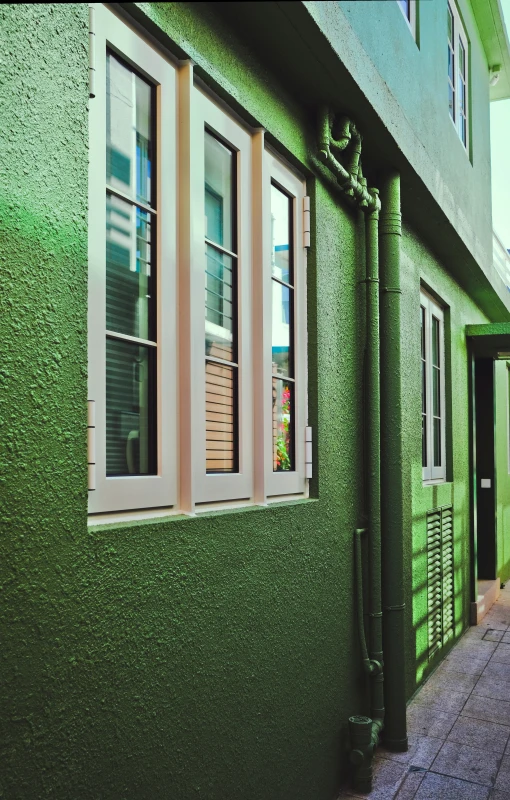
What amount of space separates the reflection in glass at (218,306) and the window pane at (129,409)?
17.7 inches

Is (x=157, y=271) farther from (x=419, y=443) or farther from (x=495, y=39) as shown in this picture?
(x=495, y=39)

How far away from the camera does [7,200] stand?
69.7 inches

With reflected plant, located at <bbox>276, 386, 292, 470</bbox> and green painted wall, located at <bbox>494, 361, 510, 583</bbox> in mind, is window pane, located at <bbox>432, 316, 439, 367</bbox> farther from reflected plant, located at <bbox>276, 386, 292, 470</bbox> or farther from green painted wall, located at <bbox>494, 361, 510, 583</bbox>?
reflected plant, located at <bbox>276, 386, 292, 470</bbox>

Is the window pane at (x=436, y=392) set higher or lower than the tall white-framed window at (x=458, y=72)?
lower

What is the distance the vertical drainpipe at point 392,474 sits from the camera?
4453 mm

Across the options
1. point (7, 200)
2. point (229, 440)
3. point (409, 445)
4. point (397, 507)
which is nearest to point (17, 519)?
point (7, 200)

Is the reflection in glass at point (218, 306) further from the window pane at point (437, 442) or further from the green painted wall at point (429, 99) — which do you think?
the window pane at point (437, 442)

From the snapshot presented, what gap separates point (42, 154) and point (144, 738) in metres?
1.69

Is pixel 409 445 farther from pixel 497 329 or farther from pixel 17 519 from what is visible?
pixel 17 519

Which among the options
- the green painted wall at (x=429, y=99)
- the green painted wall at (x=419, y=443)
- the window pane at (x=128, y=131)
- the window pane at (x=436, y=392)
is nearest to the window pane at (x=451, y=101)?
the green painted wall at (x=429, y=99)

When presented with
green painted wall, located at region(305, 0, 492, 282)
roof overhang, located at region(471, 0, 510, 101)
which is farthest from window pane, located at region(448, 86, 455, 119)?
roof overhang, located at region(471, 0, 510, 101)

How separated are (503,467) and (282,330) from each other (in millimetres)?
9014

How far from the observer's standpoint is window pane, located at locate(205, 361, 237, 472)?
2943mm

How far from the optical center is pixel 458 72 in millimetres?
6980
